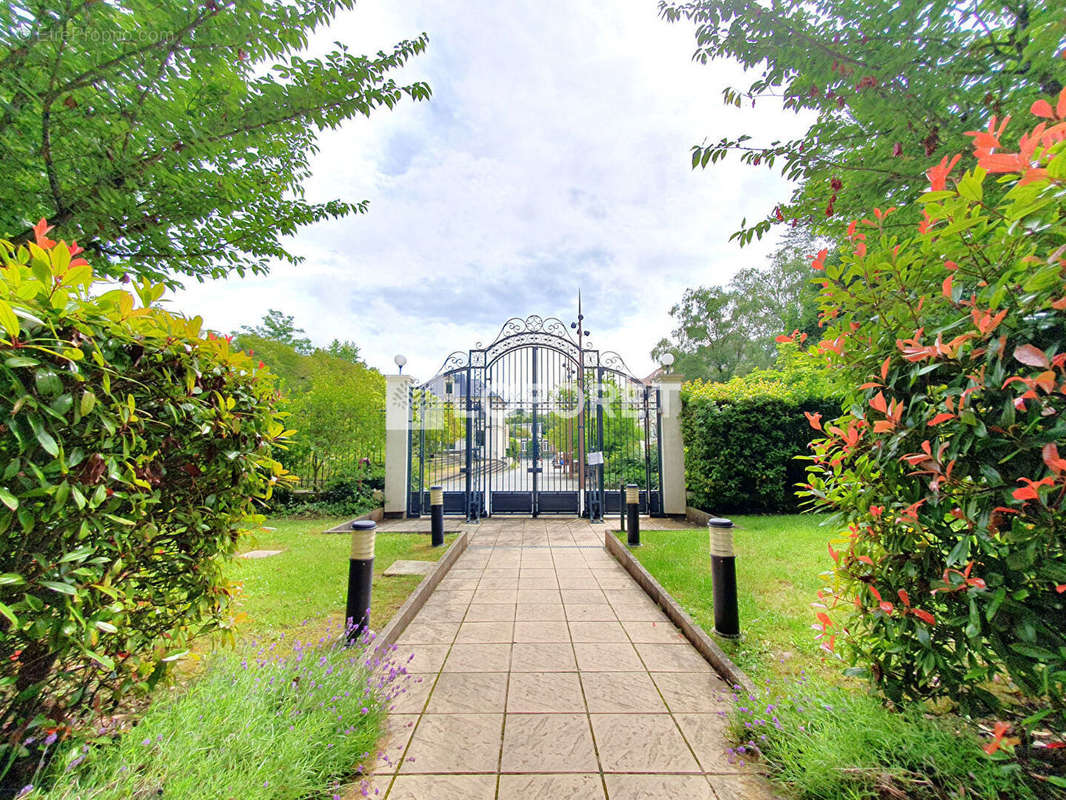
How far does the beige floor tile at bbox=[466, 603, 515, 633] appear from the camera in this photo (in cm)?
378

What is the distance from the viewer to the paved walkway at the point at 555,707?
6.26 ft

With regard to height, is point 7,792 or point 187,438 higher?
point 187,438

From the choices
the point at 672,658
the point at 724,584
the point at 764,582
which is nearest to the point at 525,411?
the point at 764,582

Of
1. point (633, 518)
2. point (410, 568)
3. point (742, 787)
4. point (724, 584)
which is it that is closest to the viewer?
point (742, 787)

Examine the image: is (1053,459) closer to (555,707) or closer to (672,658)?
(555,707)

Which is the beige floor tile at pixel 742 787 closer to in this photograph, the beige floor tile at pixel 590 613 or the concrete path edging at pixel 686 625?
the concrete path edging at pixel 686 625

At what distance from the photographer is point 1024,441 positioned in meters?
1.32

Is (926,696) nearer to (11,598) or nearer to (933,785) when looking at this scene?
(933,785)

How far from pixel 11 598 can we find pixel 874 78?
483cm

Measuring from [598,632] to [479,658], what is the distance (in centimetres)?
105

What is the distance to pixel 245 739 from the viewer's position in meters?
1.68

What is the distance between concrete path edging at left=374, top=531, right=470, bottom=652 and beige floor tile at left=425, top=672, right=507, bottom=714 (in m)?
0.52

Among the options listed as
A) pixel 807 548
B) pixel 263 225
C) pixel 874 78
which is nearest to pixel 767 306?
pixel 807 548

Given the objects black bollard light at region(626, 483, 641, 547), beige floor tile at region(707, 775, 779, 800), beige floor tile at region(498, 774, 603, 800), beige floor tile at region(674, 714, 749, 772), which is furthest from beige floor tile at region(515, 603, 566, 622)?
black bollard light at region(626, 483, 641, 547)
